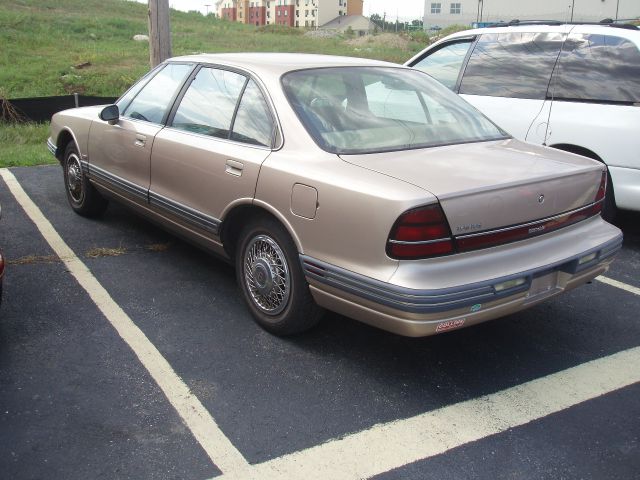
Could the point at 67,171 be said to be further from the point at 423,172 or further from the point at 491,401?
the point at 491,401

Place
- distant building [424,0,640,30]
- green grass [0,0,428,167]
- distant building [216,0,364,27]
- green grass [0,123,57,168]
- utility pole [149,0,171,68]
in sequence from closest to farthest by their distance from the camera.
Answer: utility pole [149,0,171,68] → green grass [0,123,57,168] → green grass [0,0,428,167] → distant building [424,0,640,30] → distant building [216,0,364,27]

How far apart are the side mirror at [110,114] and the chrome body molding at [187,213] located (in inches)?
30.9

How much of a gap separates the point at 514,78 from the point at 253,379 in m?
4.00

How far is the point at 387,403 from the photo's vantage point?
10.5 feet

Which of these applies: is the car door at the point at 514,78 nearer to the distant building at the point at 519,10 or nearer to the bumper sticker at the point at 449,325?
the bumper sticker at the point at 449,325

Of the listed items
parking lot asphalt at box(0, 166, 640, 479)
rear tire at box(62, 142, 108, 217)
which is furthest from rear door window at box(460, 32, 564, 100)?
rear tire at box(62, 142, 108, 217)

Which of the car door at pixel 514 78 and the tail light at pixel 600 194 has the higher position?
the car door at pixel 514 78

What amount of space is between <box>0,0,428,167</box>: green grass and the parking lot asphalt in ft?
15.9

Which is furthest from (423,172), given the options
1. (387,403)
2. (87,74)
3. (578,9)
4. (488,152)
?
(578,9)

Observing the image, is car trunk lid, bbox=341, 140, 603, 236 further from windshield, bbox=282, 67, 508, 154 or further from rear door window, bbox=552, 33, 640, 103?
rear door window, bbox=552, 33, 640, 103

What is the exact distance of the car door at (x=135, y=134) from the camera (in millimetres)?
4797

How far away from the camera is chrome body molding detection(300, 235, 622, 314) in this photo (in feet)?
9.72

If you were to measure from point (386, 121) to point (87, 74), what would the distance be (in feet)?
49.7

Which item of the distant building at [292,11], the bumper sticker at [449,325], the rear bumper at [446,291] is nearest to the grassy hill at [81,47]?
the rear bumper at [446,291]
